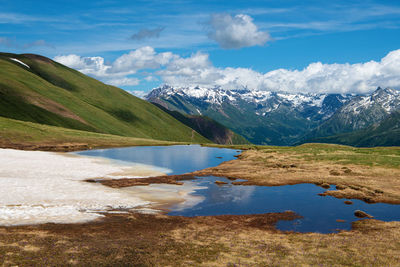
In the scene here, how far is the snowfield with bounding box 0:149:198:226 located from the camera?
31812 millimetres

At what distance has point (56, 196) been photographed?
3953 centimetres

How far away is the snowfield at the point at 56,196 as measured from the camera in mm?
31812

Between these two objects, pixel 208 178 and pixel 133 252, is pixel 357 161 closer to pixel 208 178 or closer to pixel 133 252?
pixel 208 178

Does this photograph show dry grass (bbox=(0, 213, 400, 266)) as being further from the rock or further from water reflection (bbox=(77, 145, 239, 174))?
water reflection (bbox=(77, 145, 239, 174))

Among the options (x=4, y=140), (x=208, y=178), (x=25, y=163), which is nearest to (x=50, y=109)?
(x=4, y=140)

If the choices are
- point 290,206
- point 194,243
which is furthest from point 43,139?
point 194,243

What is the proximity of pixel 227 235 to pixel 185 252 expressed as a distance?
570 centimetres

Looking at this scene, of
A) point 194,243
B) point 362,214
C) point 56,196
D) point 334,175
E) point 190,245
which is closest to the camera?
point 190,245

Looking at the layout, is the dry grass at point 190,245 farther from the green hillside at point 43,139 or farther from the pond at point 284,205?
the green hillside at point 43,139

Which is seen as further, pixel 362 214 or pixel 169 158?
pixel 169 158

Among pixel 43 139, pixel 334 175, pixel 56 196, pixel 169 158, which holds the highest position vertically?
pixel 43 139

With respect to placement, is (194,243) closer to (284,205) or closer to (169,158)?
(284,205)

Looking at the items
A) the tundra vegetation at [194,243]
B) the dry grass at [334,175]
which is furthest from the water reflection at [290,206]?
the dry grass at [334,175]

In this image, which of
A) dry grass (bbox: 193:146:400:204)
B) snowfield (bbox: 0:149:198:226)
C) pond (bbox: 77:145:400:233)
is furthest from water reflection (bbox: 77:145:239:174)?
pond (bbox: 77:145:400:233)
